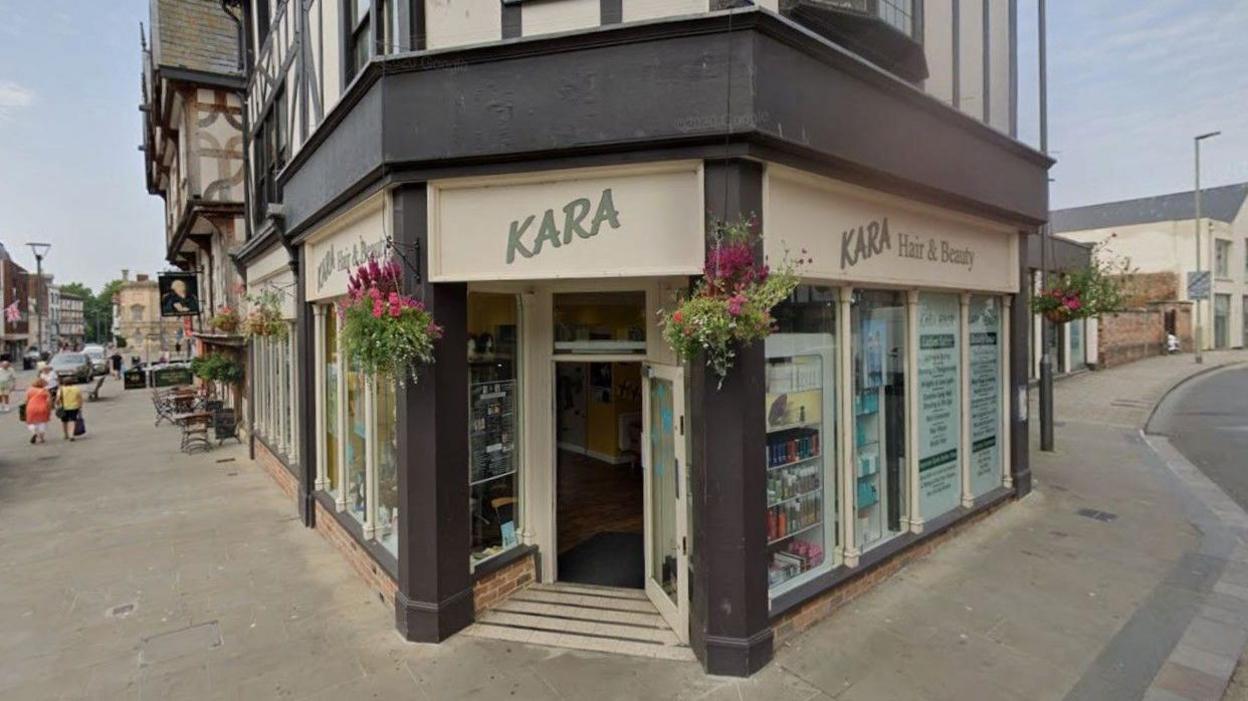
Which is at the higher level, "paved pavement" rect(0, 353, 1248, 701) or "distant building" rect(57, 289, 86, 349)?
"distant building" rect(57, 289, 86, 349)

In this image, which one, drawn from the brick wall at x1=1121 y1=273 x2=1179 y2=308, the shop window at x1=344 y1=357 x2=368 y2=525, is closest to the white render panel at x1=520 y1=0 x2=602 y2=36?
the shop window at x1=344 y1=357 x2=368 y2=525

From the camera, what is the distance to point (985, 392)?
7.20m

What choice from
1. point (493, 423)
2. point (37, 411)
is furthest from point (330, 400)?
point (37, 411)

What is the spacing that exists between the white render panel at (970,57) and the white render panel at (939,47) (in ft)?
0.51

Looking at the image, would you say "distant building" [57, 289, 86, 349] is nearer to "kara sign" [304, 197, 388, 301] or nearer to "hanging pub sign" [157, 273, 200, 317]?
"hanging pub sign" [157, 273, 200, 317]

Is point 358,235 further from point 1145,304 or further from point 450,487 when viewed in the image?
point 1145,304

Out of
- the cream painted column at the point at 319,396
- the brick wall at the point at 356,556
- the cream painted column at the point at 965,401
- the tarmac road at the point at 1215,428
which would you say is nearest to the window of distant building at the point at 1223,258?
the tarmac road at the point at 1215,428

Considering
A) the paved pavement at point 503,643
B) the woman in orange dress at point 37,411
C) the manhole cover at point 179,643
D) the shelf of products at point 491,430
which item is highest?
the shelf of products at point 491,430

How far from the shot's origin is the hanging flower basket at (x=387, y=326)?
162 inches

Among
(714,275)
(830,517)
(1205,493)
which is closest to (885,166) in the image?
(714,275)

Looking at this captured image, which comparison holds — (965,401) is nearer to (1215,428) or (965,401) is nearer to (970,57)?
(970,57)

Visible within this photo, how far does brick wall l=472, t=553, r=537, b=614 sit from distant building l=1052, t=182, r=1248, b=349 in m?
32.1

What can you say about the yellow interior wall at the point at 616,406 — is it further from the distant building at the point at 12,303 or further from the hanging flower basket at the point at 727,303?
the distant building at the point at 12,303

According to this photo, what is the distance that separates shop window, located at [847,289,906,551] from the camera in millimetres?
5508
